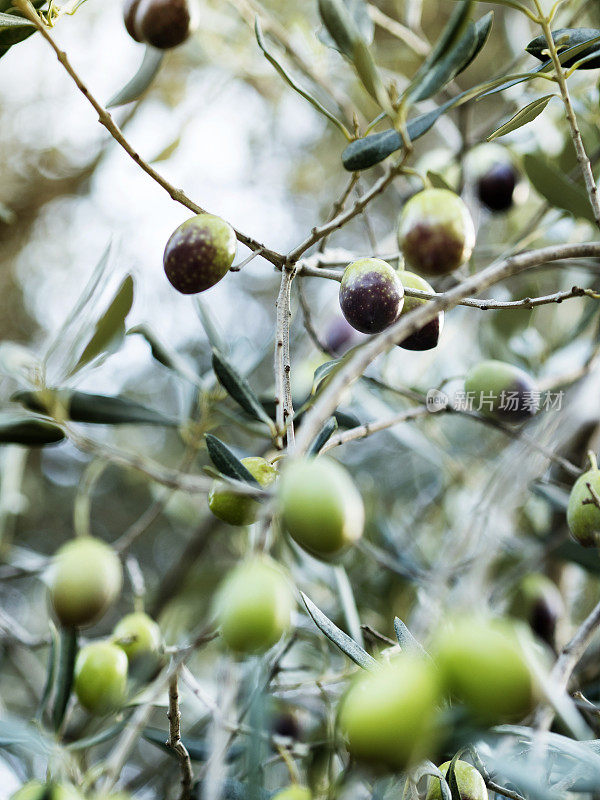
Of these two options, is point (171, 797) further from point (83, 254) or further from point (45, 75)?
point (45, 75)

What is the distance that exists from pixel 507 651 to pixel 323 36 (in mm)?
732

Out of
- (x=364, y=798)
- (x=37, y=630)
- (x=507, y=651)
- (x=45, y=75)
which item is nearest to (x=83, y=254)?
(x=45, y=75)

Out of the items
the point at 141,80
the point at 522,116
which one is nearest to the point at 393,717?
the point at 522,116

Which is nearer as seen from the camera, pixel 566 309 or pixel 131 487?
pixel 566 309

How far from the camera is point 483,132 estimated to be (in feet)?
4.82

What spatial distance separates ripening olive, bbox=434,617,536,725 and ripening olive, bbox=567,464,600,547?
1.27 feet

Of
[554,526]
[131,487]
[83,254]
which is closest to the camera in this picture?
[554,526]

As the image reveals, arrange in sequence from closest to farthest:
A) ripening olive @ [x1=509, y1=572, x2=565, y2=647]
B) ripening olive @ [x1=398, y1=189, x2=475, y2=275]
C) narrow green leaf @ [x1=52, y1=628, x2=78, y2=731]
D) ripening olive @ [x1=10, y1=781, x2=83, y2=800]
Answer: ripening olive @ [x1=10, y1=781, x2=83, y2=800] < ripening olive @ [x1=398, y1=189, x2=475, y2=275] < narrow green leaf @ [x1=52, y1=628, x2=78, y2=731] < ripening olive @ [x1=509, y1=572, x2=565, y2=647]

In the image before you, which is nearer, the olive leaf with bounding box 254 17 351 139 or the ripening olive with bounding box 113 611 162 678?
the olive leaf with bounding box 254 17 351 139

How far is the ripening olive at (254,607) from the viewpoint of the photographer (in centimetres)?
45

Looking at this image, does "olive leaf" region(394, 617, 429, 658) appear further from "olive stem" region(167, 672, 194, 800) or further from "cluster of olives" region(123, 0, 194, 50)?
"cluster of olives" region(123, 0, 194, 50)

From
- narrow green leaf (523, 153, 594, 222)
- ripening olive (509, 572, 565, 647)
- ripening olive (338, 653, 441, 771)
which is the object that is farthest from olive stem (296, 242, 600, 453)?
ripening olive (509, 572, 565, 647)

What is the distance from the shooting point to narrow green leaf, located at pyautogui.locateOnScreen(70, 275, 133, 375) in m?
1.00

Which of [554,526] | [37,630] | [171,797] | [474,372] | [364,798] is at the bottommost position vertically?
[37,630]
